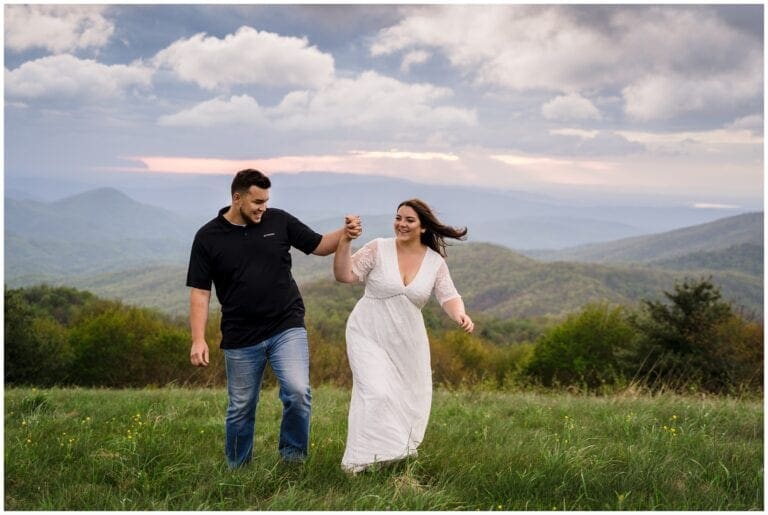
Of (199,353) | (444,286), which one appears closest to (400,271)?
(444,286)

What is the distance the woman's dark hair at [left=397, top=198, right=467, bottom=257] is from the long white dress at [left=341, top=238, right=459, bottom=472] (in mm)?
191

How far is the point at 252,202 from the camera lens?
5.50 metres

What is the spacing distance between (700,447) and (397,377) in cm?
285

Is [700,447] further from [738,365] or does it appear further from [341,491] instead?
[738,365]

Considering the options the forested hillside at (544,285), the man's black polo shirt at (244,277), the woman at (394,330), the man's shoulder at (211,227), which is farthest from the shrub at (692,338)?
the forested hillside at (544,285)

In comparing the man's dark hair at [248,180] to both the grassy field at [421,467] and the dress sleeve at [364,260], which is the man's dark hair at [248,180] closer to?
the dress sleeve at [364,260]

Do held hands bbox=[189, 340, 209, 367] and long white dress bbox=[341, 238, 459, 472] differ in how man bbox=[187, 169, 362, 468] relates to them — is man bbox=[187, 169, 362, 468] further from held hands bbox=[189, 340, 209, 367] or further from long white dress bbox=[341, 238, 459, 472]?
long white dress bbox=[341, 238, 459, 472]

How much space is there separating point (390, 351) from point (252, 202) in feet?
5.80

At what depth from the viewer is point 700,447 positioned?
6.10m

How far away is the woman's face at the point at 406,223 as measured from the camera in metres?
6.05

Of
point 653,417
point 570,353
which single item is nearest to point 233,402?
point 653,417

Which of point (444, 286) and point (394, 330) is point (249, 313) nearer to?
point (394, 330)

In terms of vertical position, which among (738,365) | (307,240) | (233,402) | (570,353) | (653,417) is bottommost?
(570,353)

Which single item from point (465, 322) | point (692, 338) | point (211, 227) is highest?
point (211, 227)
